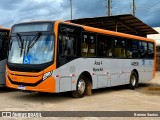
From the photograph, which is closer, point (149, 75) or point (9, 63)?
point (9, 63)

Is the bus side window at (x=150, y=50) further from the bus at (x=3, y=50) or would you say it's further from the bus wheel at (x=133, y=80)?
the bus at (x=3, y=50)

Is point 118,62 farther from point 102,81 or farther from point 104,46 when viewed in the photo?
point 102,81

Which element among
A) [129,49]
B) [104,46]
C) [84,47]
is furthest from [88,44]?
[129,49]

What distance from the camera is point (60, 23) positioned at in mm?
13094

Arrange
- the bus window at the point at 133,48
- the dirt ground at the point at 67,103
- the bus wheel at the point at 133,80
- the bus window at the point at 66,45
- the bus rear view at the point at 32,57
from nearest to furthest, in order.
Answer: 1. the dirt ground at the point at 67,103
2. the bus rear view at the point at 32,57
3. the bus window at the point at 66,45
4. the bus window at the point at 133,48
5. the bus wheel at the point at 133,80

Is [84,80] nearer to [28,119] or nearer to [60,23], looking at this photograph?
[60,23]

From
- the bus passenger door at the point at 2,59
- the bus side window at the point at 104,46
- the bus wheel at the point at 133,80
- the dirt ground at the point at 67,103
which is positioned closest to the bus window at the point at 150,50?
the bus wheel at the point at 133,80

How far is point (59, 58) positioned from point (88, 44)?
2407 millimetres

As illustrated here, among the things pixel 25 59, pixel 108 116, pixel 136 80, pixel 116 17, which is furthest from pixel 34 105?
pixel 116 17

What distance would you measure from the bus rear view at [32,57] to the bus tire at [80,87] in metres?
1.80

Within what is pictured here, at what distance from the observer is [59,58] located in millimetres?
12820

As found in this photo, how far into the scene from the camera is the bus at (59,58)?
41.5 ft

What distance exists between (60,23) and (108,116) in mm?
4323

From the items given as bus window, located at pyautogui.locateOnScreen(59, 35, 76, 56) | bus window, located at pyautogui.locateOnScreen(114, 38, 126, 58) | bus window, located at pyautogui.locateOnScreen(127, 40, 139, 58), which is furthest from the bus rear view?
bus window, located at pyautogui.locateOnScreen(127, 40, 139, 58)
